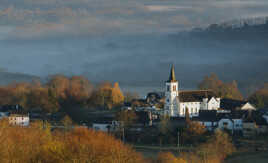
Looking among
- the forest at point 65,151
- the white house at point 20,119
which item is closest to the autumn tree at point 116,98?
the white house at point 20,119

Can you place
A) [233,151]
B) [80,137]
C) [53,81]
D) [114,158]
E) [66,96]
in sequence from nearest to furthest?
1. [114,158]
2. [80,137]
3. [233,151]
4. [66,96]
5. [53,81]

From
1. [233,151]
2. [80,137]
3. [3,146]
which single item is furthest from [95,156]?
[233,151]

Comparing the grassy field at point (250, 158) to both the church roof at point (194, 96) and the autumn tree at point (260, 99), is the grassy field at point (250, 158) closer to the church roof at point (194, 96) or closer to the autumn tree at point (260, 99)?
the church roof at point (194, 96)

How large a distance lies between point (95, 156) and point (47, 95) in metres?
36.3

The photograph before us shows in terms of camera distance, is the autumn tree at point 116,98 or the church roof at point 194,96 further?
the autumn tree at point 116,98

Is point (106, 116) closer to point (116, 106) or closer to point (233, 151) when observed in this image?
point (116, 106)

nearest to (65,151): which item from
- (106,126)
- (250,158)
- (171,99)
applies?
(250,158)

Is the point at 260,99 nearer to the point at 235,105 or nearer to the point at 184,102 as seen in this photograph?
the point at 235,105

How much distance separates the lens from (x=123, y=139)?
45.3 meters

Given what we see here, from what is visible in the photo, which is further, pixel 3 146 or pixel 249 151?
pixel 249 151

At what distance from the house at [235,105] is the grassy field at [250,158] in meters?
15.1

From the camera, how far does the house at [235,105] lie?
179 ft

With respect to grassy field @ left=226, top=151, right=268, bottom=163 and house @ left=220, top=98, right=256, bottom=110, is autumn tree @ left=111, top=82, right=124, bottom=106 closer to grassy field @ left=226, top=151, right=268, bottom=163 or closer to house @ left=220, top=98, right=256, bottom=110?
house @ left=220, top=98, right=256, bottom=110

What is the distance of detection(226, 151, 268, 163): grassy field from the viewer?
121 ft
